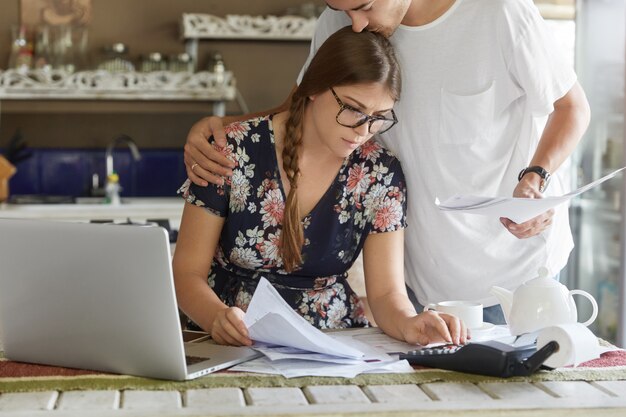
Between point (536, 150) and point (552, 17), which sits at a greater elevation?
point (552, 17)

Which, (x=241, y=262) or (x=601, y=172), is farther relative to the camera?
(x=601, y=172)

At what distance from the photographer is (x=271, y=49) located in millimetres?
4781

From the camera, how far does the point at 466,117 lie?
6.36 ft

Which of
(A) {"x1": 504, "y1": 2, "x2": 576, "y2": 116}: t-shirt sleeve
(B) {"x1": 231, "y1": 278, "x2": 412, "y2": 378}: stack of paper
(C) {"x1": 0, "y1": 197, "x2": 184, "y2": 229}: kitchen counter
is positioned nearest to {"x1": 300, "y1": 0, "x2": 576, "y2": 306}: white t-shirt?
(A) {"x1": 504, "y1": 2, "x2": 576, "y2": 116}: t-shirt sleeve

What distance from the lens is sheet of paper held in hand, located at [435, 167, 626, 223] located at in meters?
1.49

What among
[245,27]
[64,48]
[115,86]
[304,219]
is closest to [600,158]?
[245,27]

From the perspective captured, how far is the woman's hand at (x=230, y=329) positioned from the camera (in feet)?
5.09

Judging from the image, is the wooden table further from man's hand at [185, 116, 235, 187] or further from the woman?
man's hand at [185, 116, 235, 187]

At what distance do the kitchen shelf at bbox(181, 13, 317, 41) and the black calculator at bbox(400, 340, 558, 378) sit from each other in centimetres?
325

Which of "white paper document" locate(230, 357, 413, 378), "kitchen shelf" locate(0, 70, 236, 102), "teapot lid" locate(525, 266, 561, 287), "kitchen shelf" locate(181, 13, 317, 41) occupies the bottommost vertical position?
"white paper document" locate(230, 357, 413, 378)

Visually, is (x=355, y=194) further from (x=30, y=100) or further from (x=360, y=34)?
(x=30, y=100)

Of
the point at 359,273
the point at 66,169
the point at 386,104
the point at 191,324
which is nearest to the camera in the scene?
the point at 386,104

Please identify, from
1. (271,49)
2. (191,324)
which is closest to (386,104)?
(191,324)

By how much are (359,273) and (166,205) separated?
205 cm
